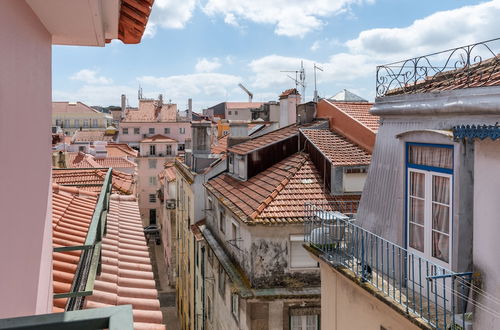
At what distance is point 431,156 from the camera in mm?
6637

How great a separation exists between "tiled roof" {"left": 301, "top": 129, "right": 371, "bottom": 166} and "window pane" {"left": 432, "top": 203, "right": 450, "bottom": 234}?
8916mm

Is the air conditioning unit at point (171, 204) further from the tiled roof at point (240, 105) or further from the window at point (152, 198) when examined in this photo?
the tiled roof at point (240, 105)

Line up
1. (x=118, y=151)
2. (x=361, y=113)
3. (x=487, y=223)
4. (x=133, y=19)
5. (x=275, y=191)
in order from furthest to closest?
1. (x=118, y=151)
2. (x=361, y=113)
3. (x=275, y=191)
4. (x=487, y=223)
5. (x=133, y=19)

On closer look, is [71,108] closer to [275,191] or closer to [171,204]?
[171,204]

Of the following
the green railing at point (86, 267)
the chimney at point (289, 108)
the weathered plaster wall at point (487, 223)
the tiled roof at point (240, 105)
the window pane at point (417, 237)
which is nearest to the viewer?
the green railing at point (86, 267)

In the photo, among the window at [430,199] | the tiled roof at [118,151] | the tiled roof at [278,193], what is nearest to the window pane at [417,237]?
the window at [430,199]

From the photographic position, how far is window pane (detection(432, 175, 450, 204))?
6.25m

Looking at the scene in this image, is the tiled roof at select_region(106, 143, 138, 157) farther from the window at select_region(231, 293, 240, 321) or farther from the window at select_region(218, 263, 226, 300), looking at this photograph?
the window at select_region(231, 293, 240, 321)

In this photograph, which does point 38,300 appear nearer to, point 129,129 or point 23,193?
point 23,193

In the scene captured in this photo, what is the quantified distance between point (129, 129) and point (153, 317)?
57.1m

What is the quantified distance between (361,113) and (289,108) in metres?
9.27

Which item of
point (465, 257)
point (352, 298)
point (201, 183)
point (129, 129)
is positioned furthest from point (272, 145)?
point (129, 129)

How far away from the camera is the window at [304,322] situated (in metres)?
14.0

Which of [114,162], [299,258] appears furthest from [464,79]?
[114,162]
